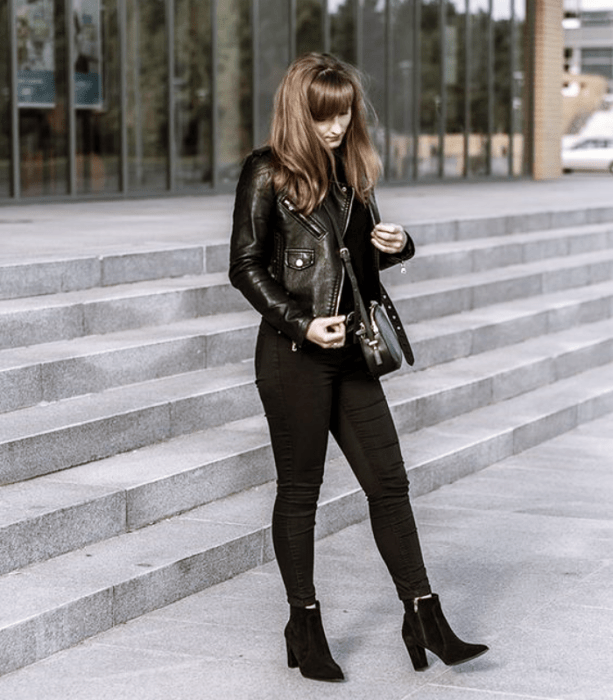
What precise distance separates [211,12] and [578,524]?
13.0 metres

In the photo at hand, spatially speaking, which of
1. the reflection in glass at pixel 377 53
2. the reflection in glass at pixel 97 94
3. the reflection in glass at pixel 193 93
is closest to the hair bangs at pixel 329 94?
the reflection in glass at pixel 97 94

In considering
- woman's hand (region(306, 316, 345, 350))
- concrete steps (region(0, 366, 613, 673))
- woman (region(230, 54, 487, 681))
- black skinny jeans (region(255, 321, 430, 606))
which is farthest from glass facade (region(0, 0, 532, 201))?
woman's hand (region(306, 316, 345, 350))

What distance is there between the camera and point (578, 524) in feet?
23.4

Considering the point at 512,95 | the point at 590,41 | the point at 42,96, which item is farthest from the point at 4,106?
the point at 590,41

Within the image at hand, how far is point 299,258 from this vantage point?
4.57 metres

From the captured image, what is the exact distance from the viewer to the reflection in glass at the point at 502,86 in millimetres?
25344

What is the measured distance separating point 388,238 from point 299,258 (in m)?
0.28

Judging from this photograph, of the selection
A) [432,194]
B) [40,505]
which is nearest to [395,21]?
[432,194]

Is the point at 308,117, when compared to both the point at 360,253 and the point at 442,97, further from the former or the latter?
the point at 442,97

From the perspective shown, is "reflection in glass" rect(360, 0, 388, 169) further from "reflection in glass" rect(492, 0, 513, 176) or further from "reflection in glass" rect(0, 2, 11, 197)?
"reflection in glass" rect(0, 2, 11, 197)

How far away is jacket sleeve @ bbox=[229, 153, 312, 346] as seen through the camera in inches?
177

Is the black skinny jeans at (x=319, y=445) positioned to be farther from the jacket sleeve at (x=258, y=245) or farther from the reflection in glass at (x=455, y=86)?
the reflection in glass at (x=455, y=86)

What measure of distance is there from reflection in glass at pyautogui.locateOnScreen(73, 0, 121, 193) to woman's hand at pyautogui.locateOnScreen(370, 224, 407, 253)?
12833 mm

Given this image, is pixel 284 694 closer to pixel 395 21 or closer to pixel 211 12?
pixel 211 12
